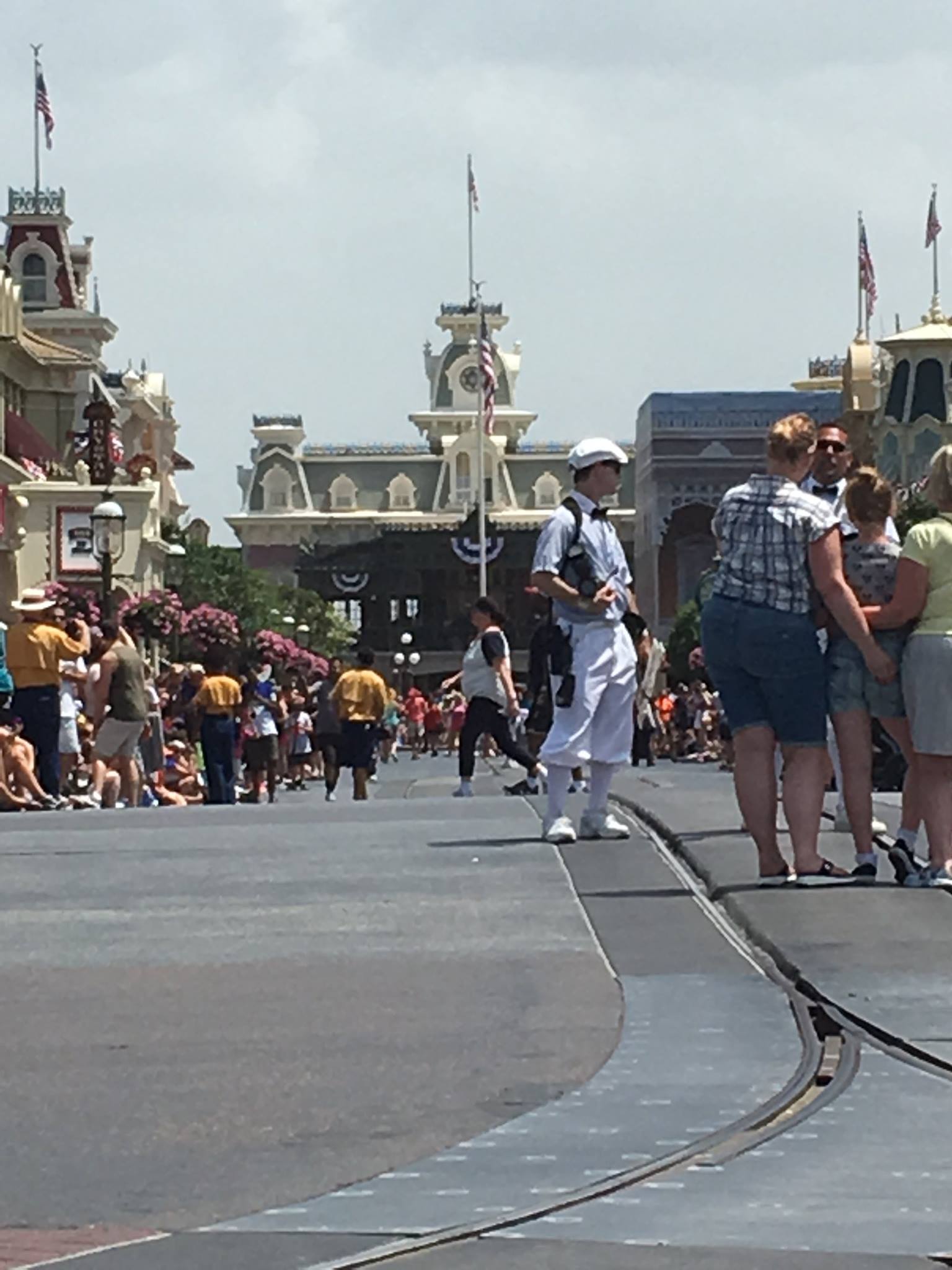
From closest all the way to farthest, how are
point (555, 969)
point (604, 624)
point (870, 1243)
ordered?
point (870, 1243) < point (555, 969) < point (604, 624)

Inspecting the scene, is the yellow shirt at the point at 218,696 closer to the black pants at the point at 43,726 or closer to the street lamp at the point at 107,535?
the black pants at the point at 43,726

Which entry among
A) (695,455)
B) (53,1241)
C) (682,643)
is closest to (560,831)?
(53,1241)

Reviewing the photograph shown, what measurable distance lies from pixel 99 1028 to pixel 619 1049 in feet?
4.82

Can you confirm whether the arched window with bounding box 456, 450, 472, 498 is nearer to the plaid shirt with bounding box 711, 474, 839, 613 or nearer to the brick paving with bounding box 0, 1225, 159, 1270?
the plaid shirt with bounding box 711, 474, 839, 613

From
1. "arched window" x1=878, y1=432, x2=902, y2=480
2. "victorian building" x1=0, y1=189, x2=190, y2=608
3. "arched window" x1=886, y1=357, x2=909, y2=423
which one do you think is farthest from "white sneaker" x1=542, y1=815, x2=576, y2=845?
"arched window" x1=886, y1=357, x2=909, y2=423

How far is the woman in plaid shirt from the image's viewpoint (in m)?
11.8

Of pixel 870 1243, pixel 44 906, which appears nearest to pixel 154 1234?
pixel 870 1243

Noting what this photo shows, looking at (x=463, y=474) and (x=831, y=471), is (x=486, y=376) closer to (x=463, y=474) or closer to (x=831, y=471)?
(x=831, y=471)

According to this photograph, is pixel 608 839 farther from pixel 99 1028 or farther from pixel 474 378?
pixel 474 378

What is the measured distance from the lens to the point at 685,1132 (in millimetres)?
6746

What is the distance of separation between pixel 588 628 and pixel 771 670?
7.22 ft

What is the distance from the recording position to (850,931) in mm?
10133

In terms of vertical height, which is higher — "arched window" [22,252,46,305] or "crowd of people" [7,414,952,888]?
"arched window" [22,252,46,305]

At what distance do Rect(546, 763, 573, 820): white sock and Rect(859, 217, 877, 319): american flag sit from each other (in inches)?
3987
